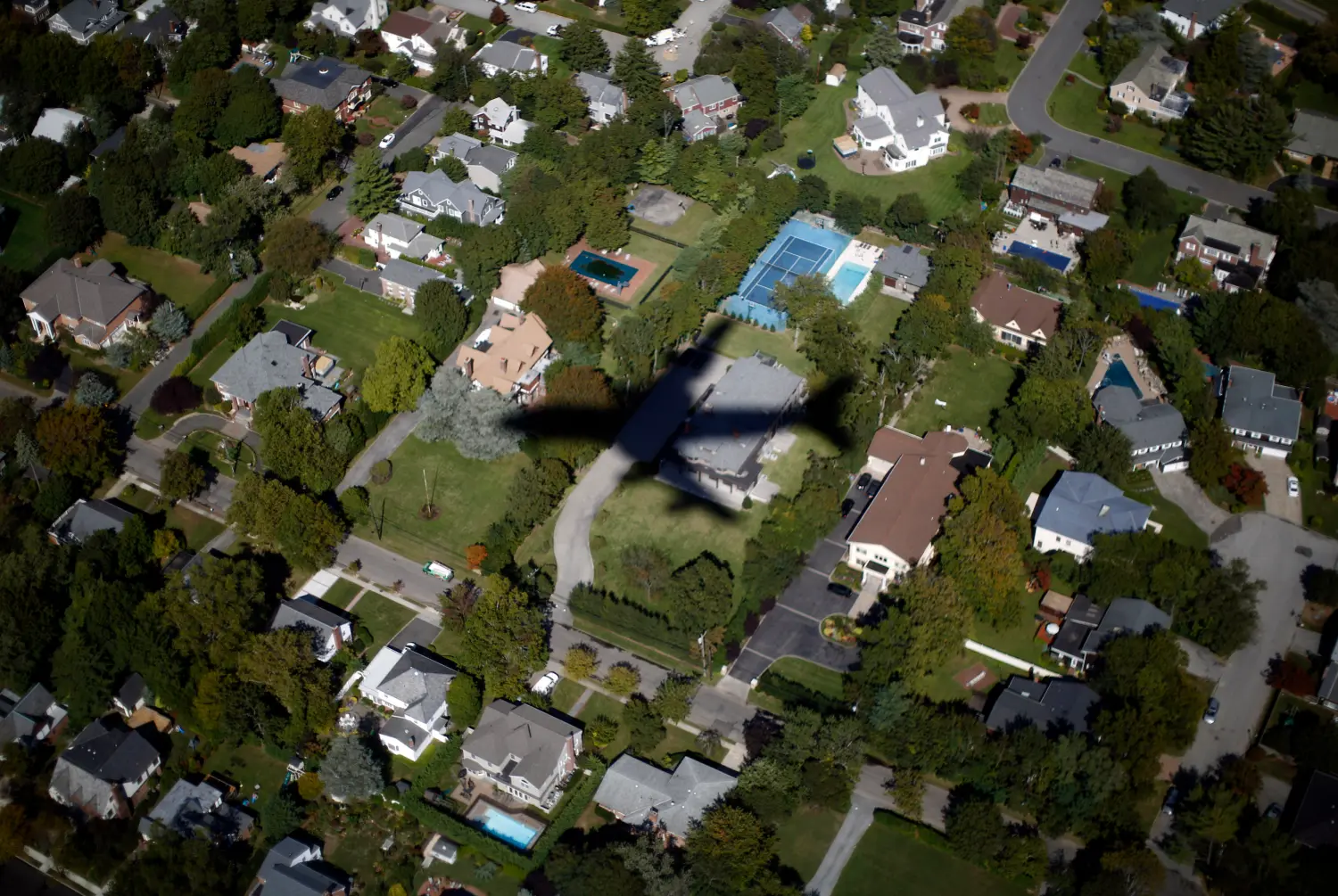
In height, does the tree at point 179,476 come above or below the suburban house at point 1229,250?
below

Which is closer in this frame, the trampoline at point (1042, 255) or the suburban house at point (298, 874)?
the suburban house at point (298, 874)

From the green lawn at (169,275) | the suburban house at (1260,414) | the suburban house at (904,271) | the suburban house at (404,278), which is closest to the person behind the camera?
the suburban house at (1260,414)

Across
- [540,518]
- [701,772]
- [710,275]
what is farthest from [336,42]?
[701,772]

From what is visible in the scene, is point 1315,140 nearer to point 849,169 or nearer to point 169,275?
point 849,169

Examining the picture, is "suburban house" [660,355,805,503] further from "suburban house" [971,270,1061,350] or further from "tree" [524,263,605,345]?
"suburban house" [971,270,1061,350]

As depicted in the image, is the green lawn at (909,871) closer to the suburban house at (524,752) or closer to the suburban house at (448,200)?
the suburban house at (524,752)

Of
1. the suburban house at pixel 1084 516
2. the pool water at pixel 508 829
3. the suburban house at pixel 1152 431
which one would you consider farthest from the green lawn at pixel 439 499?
the suburban house at pixel 1152 431

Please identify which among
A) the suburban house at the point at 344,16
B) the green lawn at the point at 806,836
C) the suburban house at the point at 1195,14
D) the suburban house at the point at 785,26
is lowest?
the green lawn at the point at 806,836
